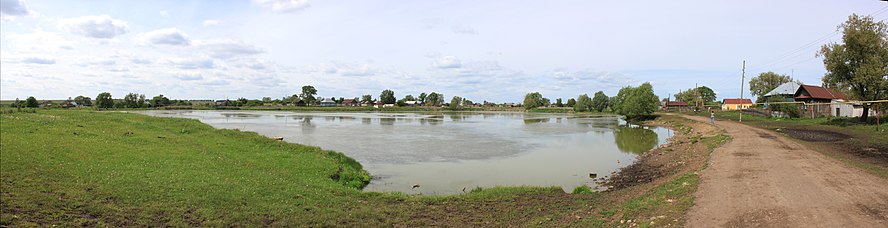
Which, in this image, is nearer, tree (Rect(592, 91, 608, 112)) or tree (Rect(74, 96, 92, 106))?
tree (Rect(74, 96, 92, 106))

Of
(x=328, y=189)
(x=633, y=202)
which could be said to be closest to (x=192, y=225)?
(x=328, y=189)

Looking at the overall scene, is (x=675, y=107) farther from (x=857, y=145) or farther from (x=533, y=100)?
(x=857, y=145)

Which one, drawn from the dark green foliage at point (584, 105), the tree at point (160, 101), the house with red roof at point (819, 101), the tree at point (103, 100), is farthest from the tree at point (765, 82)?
the tree at point (160, 101)

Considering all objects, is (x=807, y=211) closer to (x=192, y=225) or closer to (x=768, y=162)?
(x=768, y=162)

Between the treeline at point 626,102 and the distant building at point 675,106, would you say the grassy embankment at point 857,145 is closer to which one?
the treeline at point 626,102

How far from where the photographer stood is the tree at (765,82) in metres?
97.6

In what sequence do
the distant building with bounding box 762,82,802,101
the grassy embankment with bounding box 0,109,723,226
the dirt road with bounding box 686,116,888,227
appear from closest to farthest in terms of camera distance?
the dirt road with bounding box 686,116,888,227 < the grassy embankment with bounding box 0,109,723,226 < the distant building with bounding box 762,82,802,101

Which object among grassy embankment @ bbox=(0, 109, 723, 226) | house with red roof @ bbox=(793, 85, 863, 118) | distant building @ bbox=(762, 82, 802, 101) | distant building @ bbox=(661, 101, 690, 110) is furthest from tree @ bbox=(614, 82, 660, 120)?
grassy embankment @ bbox=(0, 109, 723, 226)

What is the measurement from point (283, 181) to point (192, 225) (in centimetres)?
479

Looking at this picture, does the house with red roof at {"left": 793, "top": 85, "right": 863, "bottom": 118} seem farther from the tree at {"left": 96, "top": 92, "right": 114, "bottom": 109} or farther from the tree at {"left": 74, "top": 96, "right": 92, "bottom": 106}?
the tree at {"left": 74, "top": 96, "right": 92, "bottom": 106}

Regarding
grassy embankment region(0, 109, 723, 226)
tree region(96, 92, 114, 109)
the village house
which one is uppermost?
tree region(96, 92, 114, 109)

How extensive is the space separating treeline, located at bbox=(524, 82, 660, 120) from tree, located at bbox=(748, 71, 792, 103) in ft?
92.9

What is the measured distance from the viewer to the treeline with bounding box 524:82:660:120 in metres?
82.2

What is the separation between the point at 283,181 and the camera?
571 inches
